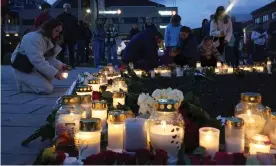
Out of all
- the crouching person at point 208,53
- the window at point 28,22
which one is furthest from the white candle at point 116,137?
the window at point 28,22

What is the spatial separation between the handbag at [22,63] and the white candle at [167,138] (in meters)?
4.64

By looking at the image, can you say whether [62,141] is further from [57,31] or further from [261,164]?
[57,31]

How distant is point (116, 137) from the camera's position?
2277mm

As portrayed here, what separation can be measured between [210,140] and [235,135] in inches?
5.8

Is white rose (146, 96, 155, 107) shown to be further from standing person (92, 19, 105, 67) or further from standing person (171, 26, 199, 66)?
standing person (92, 19, 105, 67)

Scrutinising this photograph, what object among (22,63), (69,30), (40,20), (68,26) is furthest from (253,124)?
(68,26)

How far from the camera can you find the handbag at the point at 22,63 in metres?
6.33

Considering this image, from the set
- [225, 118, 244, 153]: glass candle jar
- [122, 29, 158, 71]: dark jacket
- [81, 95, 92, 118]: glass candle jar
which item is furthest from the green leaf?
[122, 29, 158, 71]: dark jacket

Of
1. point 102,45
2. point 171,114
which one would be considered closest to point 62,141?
point 171,114

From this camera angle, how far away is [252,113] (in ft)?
8.15

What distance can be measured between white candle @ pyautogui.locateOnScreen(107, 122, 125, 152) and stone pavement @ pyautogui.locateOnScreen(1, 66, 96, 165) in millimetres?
696

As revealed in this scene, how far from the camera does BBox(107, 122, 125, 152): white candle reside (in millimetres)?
2277

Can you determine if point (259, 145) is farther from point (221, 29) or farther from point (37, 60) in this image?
point (221, 29)

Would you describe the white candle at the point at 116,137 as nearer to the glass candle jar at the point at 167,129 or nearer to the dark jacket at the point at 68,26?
the glass candle jar at the point at 167,129
